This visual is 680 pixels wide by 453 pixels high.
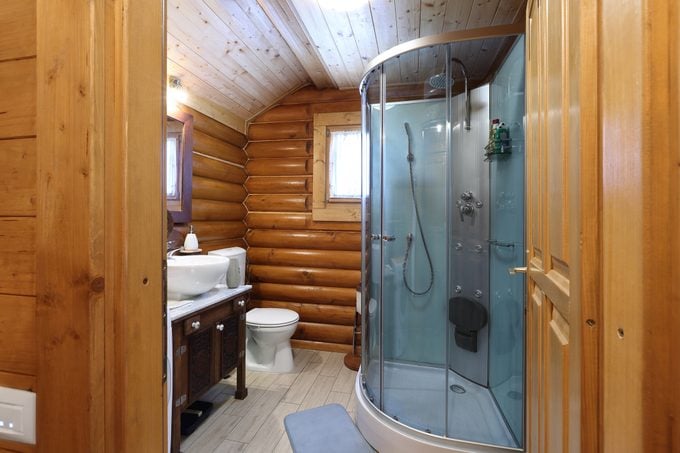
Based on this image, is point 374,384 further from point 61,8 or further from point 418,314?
point 61,8

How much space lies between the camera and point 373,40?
2324mm

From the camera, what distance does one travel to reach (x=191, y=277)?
185 centimetres

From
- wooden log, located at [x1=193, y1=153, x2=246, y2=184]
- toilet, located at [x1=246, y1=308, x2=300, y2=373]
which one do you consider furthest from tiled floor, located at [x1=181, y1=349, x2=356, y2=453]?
wooden log, located at [x1=193, y1=153, x2=246, y2=184]

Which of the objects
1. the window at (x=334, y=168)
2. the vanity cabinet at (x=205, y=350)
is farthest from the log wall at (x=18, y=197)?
the window at (x=334, y=168)

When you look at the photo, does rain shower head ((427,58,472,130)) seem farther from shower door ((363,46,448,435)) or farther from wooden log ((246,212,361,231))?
wooden log ((246,212,361,231))

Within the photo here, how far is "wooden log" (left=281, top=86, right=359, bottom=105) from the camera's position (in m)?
3.11

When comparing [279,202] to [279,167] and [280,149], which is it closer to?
[279,167]

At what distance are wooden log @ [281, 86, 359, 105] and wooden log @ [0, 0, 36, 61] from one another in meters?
2.79

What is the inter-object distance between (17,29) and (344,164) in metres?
2.69

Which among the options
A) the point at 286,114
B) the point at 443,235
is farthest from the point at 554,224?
the point at 286,114

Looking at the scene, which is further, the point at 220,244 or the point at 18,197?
the point at 220,244

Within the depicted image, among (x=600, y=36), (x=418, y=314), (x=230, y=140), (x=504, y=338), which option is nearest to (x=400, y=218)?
(x=418, y=314)

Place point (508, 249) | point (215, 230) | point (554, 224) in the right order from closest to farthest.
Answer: point (554, 224) < point (508, 249) < point (215, 230)

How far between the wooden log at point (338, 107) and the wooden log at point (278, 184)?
70 centimetres
